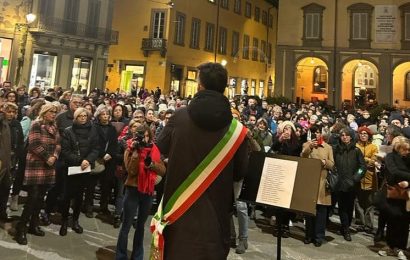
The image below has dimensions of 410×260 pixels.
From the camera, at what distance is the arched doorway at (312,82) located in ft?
112

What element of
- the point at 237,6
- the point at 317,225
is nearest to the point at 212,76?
the point at 317,225

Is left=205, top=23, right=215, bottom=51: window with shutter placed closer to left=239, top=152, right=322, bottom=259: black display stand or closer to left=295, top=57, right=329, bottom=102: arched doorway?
left=295, top=57, right=329, bottom=102: arched doorway

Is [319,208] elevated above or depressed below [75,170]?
below

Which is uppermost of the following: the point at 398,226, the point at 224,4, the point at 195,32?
the point at 224,4

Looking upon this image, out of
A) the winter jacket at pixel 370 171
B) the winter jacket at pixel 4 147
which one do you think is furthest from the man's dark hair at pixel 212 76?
the winter jacket at pixel 370 171

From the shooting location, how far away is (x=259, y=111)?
13.4 metres

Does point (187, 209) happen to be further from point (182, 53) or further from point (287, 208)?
point (182, 53)

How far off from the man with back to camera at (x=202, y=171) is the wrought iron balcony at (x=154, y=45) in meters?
26.8

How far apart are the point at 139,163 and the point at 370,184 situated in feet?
16.0

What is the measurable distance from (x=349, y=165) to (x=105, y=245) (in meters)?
4.34

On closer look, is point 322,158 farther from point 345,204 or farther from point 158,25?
point 158,25

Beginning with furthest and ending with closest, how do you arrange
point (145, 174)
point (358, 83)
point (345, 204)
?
point (358, 83)
point (345, 204)
point (145, 174)

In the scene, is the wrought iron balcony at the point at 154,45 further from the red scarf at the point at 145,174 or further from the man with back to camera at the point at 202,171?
the man with back to camera at the point at 202,171

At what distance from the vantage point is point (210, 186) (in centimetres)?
271
